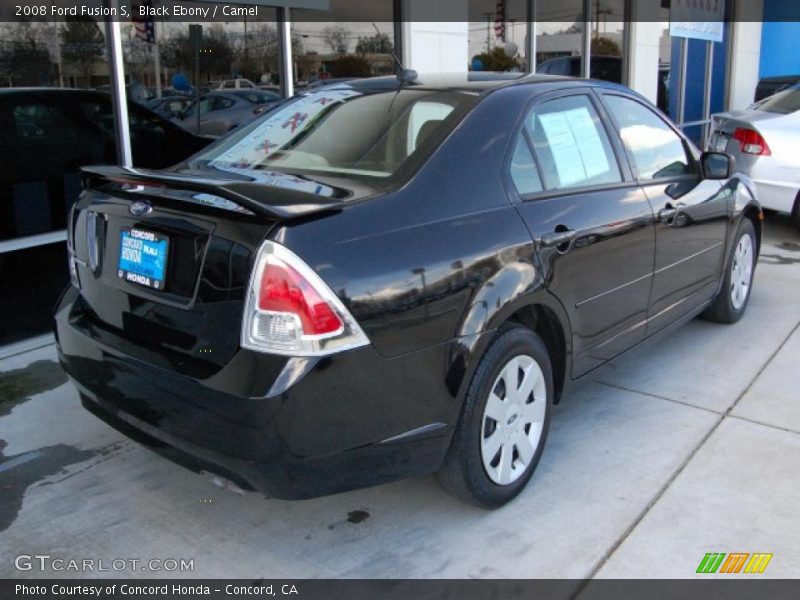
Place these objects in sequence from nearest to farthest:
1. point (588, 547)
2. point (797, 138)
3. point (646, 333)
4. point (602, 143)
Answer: point (588, 547), point (602, 143), point (646, 333), point (797, 138)

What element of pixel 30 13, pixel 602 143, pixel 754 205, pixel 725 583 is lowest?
pixel 725 583

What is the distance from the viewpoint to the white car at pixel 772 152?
7723mm

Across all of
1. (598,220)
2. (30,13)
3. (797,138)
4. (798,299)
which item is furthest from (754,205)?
(30,13)

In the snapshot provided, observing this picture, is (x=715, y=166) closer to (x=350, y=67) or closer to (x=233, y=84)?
(x=233, y=84)

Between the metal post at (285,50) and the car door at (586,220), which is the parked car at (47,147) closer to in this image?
the metal post at (285,50)

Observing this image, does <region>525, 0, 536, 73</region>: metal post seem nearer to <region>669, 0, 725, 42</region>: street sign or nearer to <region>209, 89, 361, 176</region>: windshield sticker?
<region>669, 0, 725, 42</region>: street sign

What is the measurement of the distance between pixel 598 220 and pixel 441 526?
1478 mm

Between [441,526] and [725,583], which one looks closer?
[725,583]

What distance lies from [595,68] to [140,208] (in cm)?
909

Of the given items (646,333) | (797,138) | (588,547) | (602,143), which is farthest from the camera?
Answer: (797,138)

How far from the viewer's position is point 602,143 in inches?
149

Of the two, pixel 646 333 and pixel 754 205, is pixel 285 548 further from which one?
pixel 754 205

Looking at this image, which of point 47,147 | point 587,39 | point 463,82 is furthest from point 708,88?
point 47,147

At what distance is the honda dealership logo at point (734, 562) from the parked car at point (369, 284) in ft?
2.46
